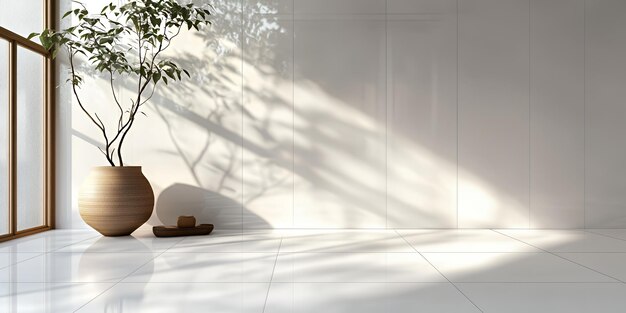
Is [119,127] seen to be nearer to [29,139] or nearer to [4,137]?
[29,139]

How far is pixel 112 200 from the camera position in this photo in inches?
157

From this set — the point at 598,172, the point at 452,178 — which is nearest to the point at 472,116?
the point at 452,178

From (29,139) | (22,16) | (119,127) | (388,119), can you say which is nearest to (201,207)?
(119,127)

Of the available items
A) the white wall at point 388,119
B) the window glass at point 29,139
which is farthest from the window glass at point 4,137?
the white wall at point 388,119

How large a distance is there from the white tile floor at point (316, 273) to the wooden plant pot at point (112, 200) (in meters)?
0.12

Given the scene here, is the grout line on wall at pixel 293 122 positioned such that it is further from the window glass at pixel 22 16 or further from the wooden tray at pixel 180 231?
the window glass at pixel 22 16

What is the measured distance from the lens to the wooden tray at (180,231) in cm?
408

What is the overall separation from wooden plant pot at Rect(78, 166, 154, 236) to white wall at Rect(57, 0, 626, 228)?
1.75ft

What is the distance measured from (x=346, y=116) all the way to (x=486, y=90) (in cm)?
118

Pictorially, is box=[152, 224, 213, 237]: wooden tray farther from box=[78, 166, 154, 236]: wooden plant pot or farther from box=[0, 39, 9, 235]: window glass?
box=[0, 39, 9, 235]: window glass

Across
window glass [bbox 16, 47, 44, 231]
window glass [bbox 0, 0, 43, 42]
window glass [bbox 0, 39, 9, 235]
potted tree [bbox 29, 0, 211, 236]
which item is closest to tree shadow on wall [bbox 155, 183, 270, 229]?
potted tree [bbox 29, 0, 211, 236]

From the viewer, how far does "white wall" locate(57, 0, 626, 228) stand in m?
4.61

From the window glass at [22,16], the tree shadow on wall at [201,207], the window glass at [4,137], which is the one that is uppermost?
the window glass at [22,16]

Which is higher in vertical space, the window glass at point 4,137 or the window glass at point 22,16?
the window glass at point 22,16
